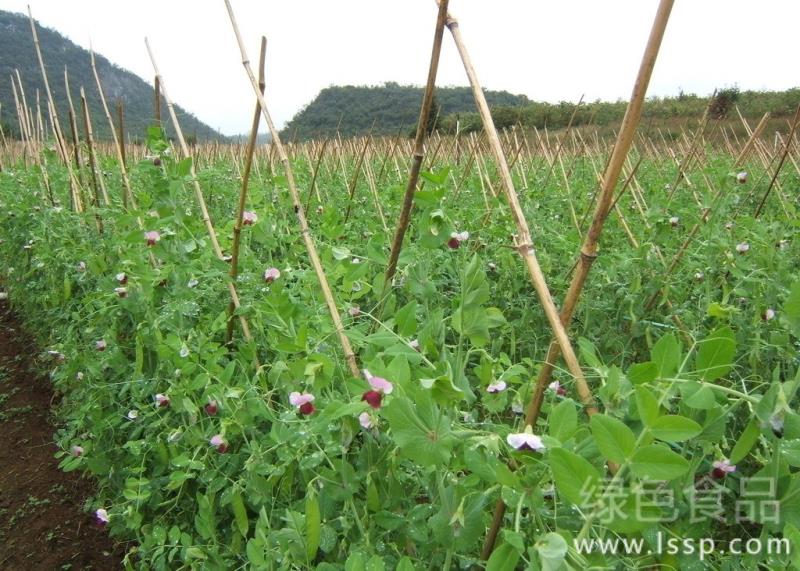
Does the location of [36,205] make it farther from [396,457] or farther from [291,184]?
[396,457]

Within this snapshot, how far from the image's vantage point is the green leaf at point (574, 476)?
18.6 inches

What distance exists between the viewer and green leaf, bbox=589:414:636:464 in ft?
1.55

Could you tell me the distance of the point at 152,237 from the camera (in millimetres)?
1436

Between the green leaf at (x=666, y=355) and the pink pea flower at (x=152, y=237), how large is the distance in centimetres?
129

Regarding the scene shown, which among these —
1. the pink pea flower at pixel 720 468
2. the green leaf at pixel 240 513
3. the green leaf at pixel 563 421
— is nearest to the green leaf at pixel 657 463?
the green leaf at pixel 563 421

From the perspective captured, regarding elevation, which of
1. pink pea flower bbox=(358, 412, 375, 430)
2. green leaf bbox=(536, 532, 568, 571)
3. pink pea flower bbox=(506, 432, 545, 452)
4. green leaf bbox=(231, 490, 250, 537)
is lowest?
green leaf bbox=(231, 490, 250, 537)

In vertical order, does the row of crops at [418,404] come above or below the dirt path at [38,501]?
above

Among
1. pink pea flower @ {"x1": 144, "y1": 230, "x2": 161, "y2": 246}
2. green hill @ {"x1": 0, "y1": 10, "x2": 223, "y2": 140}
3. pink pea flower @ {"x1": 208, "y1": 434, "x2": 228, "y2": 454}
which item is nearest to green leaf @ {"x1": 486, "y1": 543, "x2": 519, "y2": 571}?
pink pea flower @ {"x1": 208, "y1": 434, "x2": 228, "y2": 454}

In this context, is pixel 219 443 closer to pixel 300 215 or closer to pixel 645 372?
pixel 300 215

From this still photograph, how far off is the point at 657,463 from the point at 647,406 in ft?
0.17

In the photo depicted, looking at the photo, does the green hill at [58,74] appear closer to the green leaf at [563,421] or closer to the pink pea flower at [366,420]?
the pink pea flower at [366,420]

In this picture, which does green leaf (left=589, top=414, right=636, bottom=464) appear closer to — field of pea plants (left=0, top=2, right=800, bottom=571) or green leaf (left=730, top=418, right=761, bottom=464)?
field of pea plants (left=0, top=2, right=800, bottom=571)

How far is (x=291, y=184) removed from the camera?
118 centimetres

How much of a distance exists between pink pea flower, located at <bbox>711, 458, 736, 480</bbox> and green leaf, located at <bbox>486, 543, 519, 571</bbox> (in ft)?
0.95
